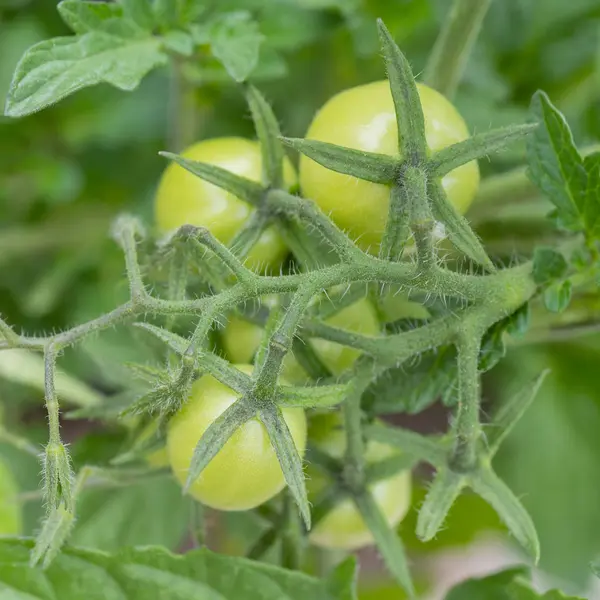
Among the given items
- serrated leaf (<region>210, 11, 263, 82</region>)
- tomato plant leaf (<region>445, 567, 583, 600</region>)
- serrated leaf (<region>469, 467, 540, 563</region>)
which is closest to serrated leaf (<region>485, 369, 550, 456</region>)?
serrated leaf (<region>469, 467, 540, 563</region>)

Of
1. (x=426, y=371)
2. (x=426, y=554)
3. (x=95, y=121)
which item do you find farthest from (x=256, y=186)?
(x=426, y=554)

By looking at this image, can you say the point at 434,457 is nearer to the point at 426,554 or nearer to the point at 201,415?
the point at 201,415

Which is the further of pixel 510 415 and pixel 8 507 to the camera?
pixel 8 507

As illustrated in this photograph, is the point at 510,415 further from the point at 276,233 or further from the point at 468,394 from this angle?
the point at 276,233

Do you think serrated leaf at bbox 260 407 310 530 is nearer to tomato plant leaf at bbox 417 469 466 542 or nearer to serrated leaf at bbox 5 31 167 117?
tomato plant leaf at bbox 417 469 466 542

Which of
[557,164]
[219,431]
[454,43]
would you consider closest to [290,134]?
[454,43]

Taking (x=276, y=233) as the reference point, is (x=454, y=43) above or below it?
above
